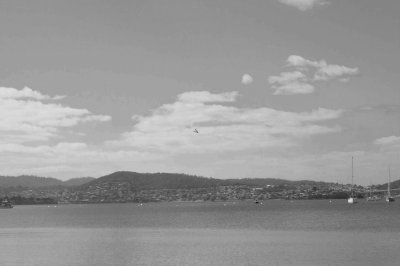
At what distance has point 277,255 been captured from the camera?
62.8 meters

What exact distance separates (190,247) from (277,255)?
1420 centimetres

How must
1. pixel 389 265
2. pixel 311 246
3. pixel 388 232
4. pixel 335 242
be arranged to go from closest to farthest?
pixel 389 265 < pixel 311 246 < pixel 335 242 < pixel 388 232

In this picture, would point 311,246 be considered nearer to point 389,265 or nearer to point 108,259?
point 389,265

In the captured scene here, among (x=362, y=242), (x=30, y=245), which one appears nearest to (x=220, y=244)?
(x=362, y=242)

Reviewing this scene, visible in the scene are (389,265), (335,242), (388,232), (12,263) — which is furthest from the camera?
(388,232)

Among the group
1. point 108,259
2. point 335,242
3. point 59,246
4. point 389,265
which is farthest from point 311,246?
point 59,246

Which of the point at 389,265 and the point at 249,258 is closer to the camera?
the point at 389,265

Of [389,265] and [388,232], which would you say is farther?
[388,232]

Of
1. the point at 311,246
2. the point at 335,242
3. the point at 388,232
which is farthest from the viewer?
the point at 388,232

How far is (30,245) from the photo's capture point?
263 ft

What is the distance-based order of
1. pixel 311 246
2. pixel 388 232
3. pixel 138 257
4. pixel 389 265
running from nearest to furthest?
pixel 389 265, pixel 138 257, pixel 311 246, pixel 388 232

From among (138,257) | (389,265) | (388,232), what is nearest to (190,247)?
(138,257)

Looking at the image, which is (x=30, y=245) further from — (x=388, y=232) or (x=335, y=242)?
(x=388, y=232)

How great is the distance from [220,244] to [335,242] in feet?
47.6
